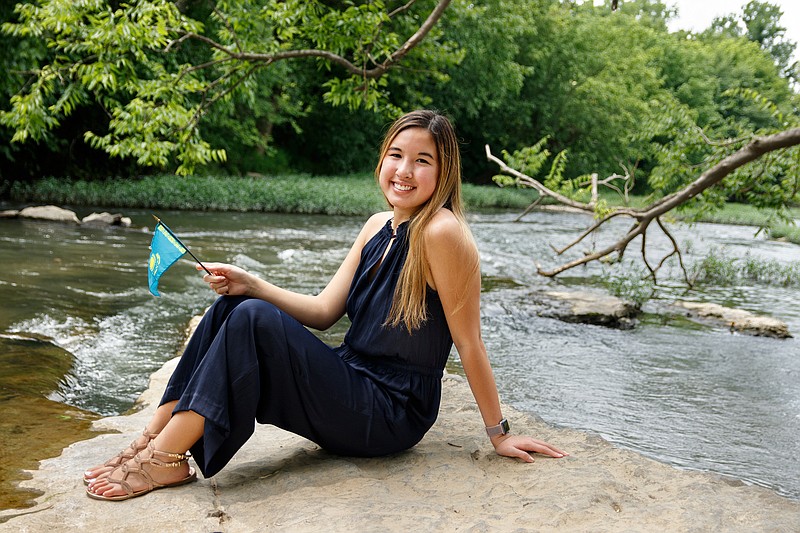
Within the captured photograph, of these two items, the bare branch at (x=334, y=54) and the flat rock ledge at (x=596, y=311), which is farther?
the flat rock ledge at (x=596, y=311)

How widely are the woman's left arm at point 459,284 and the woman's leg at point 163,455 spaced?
3.20ft

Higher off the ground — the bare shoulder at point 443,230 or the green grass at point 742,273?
the bare shoulder at point 443,230

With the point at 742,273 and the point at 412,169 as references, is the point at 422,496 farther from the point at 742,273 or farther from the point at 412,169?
the point at 742,273

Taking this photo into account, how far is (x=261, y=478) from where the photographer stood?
2.72 m

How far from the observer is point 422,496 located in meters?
2.53

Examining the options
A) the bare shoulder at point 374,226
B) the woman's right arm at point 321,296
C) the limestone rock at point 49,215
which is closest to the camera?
the woman's right arm at point 321,296

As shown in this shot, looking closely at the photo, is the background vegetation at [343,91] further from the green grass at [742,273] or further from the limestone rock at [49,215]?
the green grass at [742,273]

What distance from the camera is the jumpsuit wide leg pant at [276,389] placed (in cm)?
252

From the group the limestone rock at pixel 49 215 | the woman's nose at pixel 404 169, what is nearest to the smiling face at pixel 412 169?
the woman's nose at pixel 404 169

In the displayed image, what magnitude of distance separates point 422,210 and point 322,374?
2.42 feet

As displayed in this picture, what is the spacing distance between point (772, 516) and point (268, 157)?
26.9m

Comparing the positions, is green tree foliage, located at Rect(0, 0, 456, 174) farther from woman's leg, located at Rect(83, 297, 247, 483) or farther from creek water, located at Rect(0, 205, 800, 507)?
woman's leg, located at Rect(83, 297, 247, 483)

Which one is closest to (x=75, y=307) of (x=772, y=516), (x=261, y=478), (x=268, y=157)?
(x=261, y=478)

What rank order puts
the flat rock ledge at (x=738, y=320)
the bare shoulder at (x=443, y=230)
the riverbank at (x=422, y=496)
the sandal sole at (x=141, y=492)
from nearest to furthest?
the riverbank at (x=422, y=496) < the sandal sole at (x=141, y=492) < the bare shoulder at (x=443, y=230) < the flat rock ledge at (x=738, y=320)
